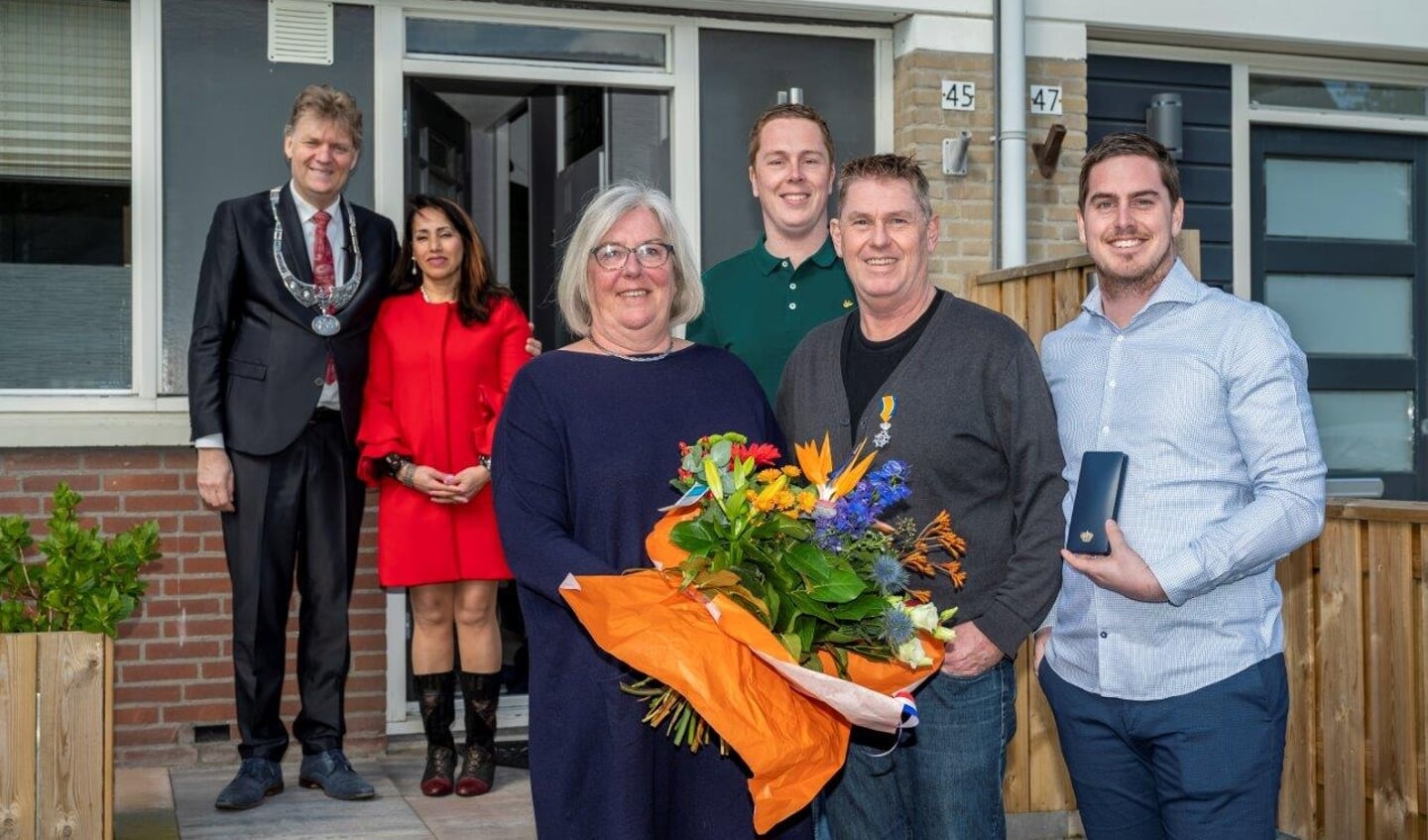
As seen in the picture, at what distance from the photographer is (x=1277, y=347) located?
8.48 ft

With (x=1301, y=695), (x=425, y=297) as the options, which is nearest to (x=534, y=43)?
(x=425, y=297)

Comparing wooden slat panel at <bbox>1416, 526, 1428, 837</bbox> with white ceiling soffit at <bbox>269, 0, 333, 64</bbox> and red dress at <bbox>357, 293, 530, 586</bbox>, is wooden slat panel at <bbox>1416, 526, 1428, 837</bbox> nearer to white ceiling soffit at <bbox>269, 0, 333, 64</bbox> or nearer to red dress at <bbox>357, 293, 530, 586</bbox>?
red dress at <bbox>357, 293, 530, 586</bbox>

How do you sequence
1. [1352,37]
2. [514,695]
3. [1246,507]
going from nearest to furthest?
[1246,507]
[514,695]
[1352,37]

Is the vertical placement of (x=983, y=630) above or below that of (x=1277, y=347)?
below

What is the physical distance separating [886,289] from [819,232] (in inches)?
33.0

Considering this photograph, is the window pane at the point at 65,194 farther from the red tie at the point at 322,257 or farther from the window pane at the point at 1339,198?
the window pane at the point at 1339,198

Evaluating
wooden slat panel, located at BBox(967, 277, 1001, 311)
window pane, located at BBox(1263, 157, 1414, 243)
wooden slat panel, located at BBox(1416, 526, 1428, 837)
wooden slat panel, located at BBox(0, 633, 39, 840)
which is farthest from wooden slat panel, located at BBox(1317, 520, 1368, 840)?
wooden slat panel, located at BBox(0, 633, 39, 840)

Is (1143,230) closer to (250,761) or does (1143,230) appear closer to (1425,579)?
(1425,579)

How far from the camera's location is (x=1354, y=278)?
291 inches

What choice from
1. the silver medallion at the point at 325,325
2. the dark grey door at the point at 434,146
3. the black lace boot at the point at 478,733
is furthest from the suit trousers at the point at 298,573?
the dark grey door at the point at 434,146

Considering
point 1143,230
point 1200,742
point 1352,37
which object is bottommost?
point 1200,742

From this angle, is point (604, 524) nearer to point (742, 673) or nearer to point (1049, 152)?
point (742, 673)

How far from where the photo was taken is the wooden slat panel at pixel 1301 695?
477cm

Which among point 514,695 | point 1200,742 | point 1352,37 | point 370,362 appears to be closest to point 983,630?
point 1200,742
